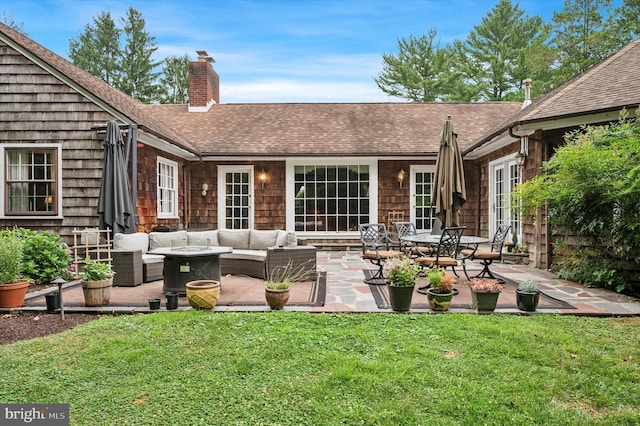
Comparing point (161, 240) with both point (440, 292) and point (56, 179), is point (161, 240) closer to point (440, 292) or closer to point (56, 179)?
point (56, 179)

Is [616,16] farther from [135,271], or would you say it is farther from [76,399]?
[76,399]

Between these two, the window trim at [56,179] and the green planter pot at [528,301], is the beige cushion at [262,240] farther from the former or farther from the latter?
the green planter pot at [528,301]

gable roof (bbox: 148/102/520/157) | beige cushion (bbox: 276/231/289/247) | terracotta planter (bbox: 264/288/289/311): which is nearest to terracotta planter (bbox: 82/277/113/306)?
terracotta planter (bbox: 264/288/289/311)

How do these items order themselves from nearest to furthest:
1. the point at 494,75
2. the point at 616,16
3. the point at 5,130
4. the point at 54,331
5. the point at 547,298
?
the point at 54,331
the point at 547,298
the point at 5,130
the point at 616,16
the point at 494,75

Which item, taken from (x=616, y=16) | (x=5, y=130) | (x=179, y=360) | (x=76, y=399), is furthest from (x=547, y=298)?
(x=616, y=16)

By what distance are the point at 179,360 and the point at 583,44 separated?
23194mm

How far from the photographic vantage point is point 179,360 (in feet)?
10.6

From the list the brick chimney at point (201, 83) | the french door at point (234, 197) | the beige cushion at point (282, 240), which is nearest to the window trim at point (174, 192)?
the french door at point (234, 197)

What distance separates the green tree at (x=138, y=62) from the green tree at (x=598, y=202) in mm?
26205

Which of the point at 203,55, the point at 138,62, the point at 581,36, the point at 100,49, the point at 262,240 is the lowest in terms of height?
the point at 262,240

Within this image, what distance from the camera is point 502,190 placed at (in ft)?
32.2

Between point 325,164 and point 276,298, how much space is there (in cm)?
736

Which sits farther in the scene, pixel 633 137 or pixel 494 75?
pixel 494 75

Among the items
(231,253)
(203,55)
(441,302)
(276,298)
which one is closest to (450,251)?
(441,302)
